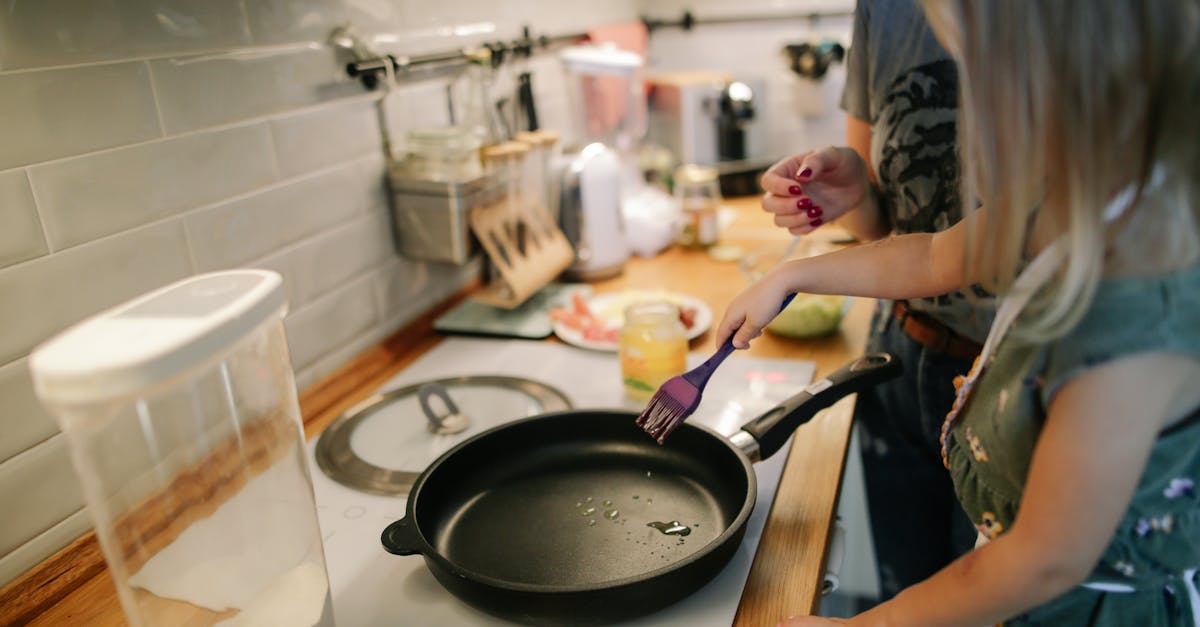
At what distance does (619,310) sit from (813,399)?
0.56 m

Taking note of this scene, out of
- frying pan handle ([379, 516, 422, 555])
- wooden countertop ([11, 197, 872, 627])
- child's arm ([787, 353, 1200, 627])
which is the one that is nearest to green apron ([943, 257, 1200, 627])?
child's arm ([787, 353, 1200, 627])

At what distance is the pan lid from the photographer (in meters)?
1.00

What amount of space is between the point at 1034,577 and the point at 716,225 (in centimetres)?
127

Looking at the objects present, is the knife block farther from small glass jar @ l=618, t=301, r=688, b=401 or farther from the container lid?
the container lid

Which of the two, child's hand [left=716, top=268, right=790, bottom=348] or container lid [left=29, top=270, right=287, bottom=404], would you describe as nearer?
container lid [left=29, top=270, right=287, bottom=404]

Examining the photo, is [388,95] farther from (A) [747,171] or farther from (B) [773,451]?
(A) [747,171]

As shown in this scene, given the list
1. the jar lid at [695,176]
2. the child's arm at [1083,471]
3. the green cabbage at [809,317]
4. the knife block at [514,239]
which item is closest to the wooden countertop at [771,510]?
the green cabbage at [809,317]

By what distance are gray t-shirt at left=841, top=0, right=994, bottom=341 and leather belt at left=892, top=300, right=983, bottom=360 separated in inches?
0.5

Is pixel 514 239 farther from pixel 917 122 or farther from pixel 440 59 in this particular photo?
pixel 917 122

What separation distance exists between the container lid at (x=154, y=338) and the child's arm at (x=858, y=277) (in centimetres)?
40

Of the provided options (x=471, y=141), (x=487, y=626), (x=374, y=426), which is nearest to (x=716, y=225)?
(x=471, y=141)

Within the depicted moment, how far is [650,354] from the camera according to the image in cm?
111

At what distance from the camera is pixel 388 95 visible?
130 centimetres

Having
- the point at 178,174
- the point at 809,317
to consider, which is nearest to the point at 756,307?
the point at 809,317
